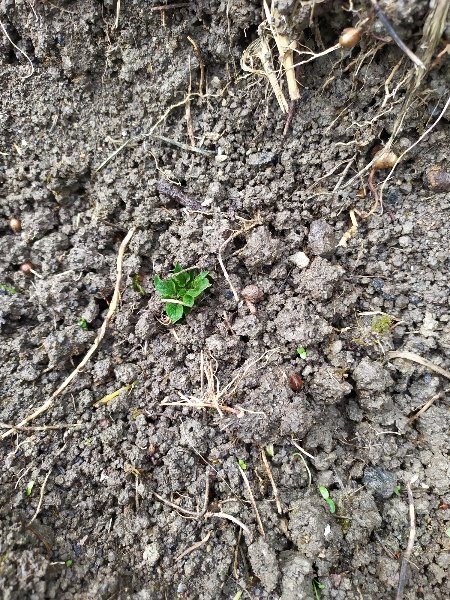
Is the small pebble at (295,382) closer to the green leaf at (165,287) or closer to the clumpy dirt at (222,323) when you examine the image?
the clumpy dirt at (222,323)

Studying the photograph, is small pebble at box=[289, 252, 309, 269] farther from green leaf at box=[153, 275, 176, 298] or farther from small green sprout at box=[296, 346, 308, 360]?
green leaf at box=[153, 275, 176, 298]

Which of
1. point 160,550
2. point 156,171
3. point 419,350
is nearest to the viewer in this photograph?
point 160,550

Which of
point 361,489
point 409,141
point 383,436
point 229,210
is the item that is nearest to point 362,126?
point 409,141

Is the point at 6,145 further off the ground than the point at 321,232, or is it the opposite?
the point at 6,145

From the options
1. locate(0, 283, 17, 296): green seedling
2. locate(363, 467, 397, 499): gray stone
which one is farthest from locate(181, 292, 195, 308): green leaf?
locate(363, 467, 397, 499): gray stone

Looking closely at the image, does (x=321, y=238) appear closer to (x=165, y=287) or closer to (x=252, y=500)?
(x=165, y=287)

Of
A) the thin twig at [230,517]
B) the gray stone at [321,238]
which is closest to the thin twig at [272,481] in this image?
the thin twig at [230,517]

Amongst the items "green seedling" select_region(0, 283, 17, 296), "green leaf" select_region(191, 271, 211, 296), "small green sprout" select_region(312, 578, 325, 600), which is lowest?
"small green sprout" select_region(312, 578, 325, 600)

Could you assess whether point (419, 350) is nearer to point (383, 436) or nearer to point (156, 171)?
point (383, 436)
